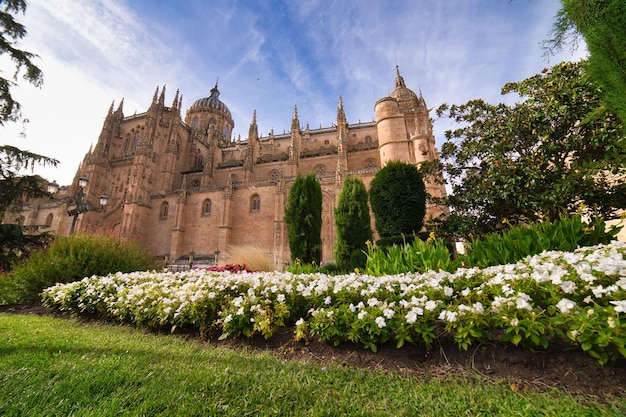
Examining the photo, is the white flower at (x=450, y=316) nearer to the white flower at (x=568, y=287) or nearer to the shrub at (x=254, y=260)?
the white flower at (x=568, y=287)

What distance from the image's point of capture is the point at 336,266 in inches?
395

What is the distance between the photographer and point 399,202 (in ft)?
29.6

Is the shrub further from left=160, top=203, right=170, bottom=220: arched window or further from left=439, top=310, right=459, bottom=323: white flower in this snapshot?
left=160, top=203, right=170, bottom=220: arched window

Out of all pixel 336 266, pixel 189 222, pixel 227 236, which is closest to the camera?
pixel 336 266

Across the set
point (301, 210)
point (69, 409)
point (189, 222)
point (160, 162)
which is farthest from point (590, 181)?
point (160, 162)

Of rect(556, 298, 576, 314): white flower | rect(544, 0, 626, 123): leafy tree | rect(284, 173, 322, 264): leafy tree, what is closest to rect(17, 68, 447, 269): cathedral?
rect(284, 173, 322, 264): leafy tree

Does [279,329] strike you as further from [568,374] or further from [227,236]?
[227,236]

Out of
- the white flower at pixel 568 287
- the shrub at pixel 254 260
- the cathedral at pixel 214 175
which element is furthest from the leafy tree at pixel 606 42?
the cathedral at pixel 214 175

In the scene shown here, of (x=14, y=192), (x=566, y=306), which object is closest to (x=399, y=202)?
(x=566, y=306)

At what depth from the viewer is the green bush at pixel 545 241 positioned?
4.54 meters

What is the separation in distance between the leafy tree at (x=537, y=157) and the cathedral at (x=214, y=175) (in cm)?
1152

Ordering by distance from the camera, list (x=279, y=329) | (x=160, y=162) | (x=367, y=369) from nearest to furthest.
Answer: (x=367, y=369), (x=279, y=329), (x=160, y=162)

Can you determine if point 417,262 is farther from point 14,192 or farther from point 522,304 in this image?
point 14,192

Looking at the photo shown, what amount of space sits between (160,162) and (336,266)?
28061mm
